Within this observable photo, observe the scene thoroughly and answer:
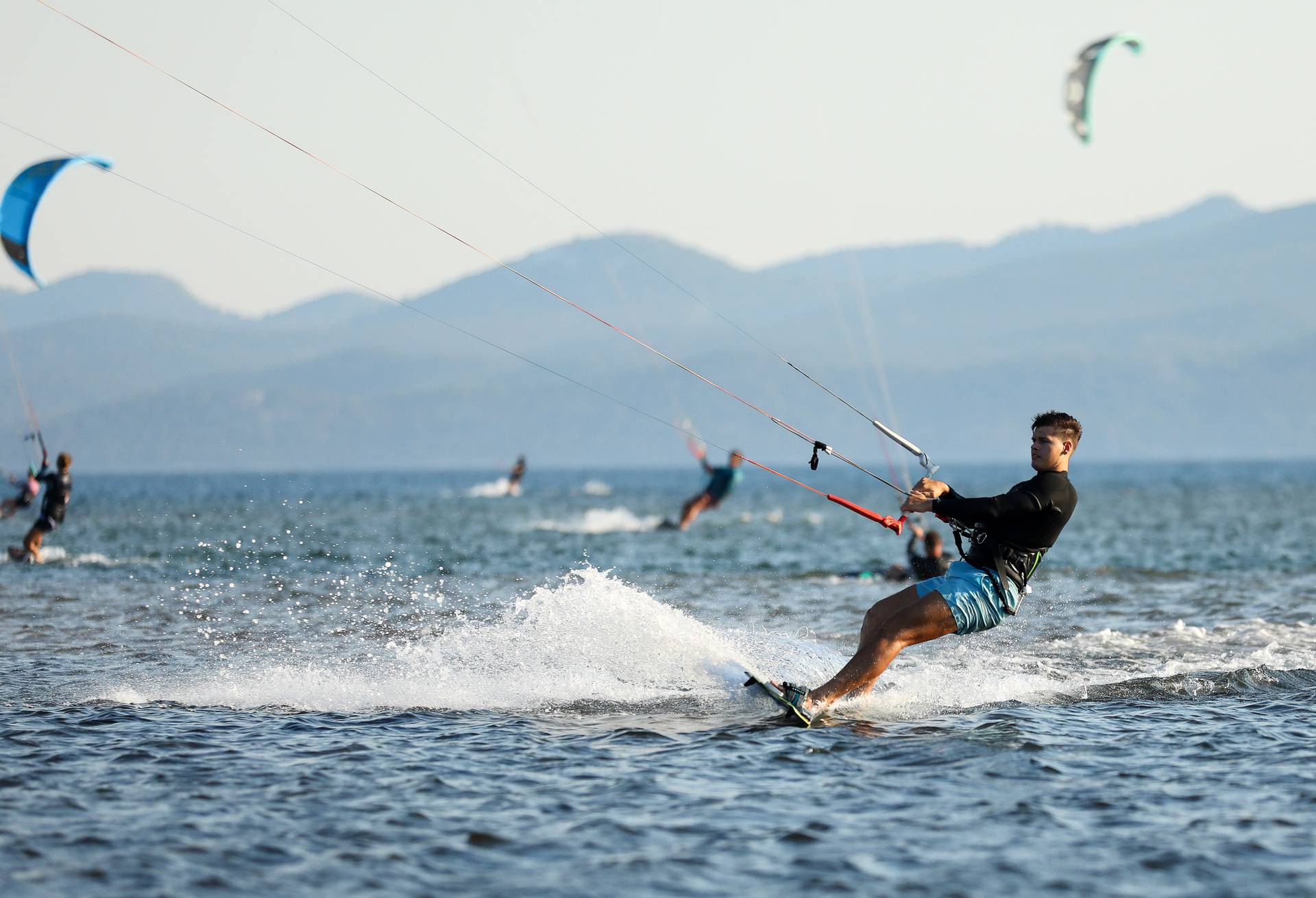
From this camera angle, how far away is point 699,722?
9.99 meters

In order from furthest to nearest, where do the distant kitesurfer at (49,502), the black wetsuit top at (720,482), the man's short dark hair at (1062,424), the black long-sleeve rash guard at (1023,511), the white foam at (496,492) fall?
the white foam at (496,492) < the black wetsuit top at (720,482) < the distant kitesurfer at (49,502) < the man's short dark hair at (1062,424) < the black long-sleeve rash guard at (1023,511)

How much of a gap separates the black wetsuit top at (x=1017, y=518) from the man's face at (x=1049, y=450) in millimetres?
60

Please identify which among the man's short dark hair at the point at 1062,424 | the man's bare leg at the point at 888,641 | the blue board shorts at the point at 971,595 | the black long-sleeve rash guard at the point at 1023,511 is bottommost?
the man's bare leg at the point at 888,641

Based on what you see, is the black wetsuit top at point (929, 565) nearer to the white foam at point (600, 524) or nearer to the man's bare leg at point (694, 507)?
the man's bare leg at point (694, 507)

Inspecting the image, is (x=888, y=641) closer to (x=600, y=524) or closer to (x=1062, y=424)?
(x=1062, y=424)

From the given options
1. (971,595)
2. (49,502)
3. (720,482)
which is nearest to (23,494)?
(49,502)

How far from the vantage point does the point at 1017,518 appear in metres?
9.52

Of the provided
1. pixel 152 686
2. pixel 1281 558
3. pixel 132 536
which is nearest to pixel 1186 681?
pixel 152 686

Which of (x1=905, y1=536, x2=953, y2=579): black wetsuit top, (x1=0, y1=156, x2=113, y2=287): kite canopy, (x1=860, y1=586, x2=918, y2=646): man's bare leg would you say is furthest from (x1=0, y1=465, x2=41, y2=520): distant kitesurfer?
(x1=860, y1=586, x2=918, y2=646): man's bare leg

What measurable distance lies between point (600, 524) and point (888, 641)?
34382 millimetres

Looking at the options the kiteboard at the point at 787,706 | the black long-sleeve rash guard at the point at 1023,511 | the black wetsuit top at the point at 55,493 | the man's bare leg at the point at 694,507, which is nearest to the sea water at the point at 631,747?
the kiteboard at the point at 787,706

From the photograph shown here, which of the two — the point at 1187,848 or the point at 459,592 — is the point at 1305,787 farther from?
the point at 459,592

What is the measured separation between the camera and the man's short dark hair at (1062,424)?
9.70m

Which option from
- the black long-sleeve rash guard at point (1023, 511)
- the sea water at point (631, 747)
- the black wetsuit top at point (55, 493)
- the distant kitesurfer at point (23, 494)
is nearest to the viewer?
the sea water at point (631, 747)
